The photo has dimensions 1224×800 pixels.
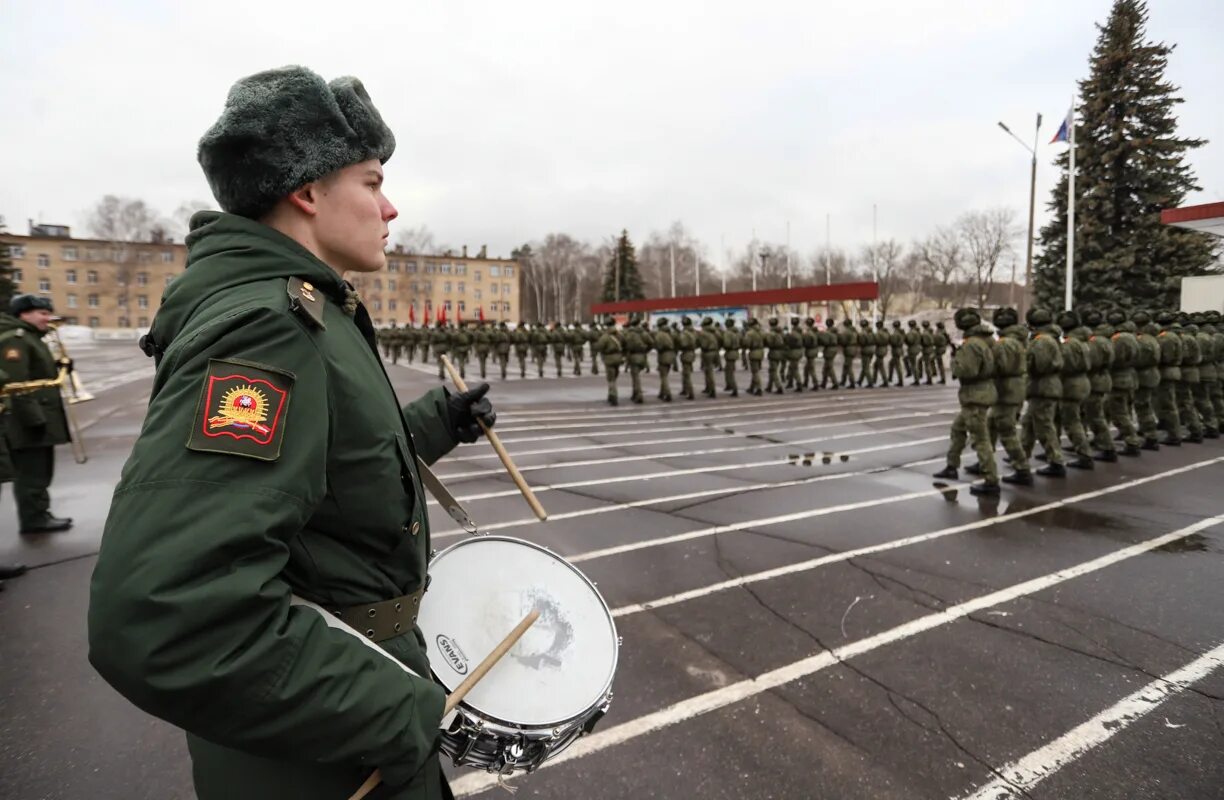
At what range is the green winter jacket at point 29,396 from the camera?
18.3 ft

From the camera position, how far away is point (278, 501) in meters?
1.02

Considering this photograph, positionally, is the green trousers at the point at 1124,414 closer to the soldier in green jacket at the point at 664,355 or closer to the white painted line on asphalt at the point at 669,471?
the white painted line on asphalt at the point at 669,471

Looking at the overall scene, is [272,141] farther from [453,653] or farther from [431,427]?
[453,653]

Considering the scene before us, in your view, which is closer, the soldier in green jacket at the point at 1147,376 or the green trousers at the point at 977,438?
the green trousers at the point at 977,438

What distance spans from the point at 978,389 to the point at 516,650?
746 centimetres

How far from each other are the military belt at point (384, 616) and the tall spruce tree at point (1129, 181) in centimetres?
3273

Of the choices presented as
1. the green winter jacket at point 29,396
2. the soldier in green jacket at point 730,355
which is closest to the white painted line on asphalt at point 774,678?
the green winter jacket at point 29,396

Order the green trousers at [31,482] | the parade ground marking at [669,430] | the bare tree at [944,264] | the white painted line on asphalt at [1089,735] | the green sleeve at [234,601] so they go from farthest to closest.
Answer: the bare tree at [944,264] → the parade ground marking at [669,430] → the green trousers at [31,482] → the white painted line on asphalt at [1089,735] → the green sleeve at [234,601]

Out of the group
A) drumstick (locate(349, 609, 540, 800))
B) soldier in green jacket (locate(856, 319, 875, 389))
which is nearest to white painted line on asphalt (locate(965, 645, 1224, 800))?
drumstick (locate(349, 609, 540, 800))

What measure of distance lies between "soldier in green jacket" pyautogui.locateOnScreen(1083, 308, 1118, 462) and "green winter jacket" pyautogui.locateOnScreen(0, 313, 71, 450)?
38.5 feet

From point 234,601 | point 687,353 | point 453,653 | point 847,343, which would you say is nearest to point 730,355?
point 687,353

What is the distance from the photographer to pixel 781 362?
19.4 metres

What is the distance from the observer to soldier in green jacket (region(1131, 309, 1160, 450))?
9711mm

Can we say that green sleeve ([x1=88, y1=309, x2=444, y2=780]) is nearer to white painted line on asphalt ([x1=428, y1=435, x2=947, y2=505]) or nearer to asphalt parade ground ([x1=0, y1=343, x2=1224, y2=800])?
asphalt parade ground ([x1=0, y1=343, x2=1224, y2=800])
